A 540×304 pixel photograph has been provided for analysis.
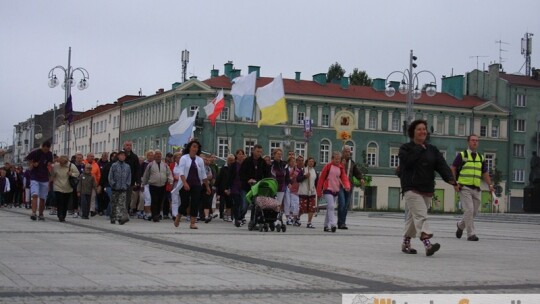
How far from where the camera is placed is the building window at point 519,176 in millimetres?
100488

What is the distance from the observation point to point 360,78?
112875 mm

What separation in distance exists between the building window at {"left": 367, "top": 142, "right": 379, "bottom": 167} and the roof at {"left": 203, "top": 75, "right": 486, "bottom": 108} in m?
4.81

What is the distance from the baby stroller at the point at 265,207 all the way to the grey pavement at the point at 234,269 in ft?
10.5

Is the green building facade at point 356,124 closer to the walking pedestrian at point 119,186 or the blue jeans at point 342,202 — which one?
the walking pedestrian at point 119,186

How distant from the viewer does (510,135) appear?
101 meters

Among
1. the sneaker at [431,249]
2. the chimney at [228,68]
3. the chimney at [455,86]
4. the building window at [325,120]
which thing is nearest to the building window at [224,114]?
the chimney at [228,68]

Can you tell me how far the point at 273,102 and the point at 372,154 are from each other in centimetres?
6542

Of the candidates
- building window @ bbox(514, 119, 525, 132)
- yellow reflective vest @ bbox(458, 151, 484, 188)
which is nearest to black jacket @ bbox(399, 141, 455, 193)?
yellow reflective vest @ bbox(458, 151, 484, 188)

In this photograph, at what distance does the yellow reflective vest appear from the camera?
17828 millimetres

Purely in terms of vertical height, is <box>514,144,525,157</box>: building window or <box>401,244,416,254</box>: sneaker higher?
<box>514,144,525,157</box>: building window

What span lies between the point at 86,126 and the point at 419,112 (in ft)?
175

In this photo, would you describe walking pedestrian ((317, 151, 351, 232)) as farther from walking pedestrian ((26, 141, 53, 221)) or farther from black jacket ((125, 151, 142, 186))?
walking pedestrian ((26, 141, 53, 221))

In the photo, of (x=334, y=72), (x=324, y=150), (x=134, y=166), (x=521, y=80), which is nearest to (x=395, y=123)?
(x=324, y=150)

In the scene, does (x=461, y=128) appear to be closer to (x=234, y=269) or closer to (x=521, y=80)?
(x=521, y=80)
